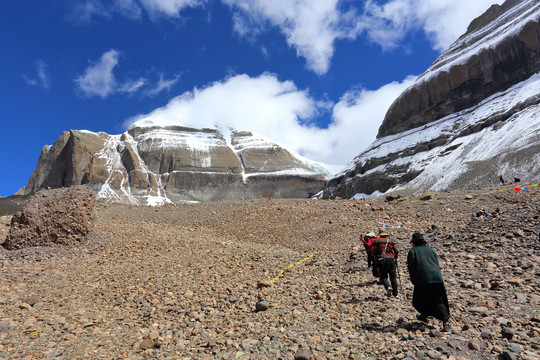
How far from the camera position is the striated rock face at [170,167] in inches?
5118

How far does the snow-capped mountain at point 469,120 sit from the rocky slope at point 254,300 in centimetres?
3352

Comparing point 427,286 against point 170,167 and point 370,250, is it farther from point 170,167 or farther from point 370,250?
point 170,167

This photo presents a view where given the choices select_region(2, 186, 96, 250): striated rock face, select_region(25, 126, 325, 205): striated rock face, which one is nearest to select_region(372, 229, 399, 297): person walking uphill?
select_region(2, 186, 96, 250): striated rock face

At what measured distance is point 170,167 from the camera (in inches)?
5797

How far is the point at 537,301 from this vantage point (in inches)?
202

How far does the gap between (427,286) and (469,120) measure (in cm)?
7196

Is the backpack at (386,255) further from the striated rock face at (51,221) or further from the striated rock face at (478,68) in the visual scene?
the striated rock face at (478,68)

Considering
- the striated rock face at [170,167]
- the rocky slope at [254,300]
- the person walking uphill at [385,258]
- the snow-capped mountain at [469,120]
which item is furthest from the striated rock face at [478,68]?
the person walking uphill at [385,258]

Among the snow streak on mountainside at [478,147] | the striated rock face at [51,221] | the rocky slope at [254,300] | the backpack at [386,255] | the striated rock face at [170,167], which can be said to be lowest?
the rocky slope at [254,300]

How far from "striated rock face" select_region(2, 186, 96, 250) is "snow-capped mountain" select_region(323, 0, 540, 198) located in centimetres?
4001

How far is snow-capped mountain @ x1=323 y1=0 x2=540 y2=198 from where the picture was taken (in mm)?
42000

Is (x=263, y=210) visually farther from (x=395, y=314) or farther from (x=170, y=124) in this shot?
(x=170, y=124)

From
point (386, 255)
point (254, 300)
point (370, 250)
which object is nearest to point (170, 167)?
point (370, 250)

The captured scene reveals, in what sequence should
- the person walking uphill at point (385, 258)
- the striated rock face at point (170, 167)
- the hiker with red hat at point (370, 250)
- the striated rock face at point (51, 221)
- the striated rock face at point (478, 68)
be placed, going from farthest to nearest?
the striated rock face at point (170, 167), the striated rock face at point (478, 68), the striated rock face at point (51, 221), the hiker with red hat at point (370, 250), the person walking uphill at point (385, 258)
